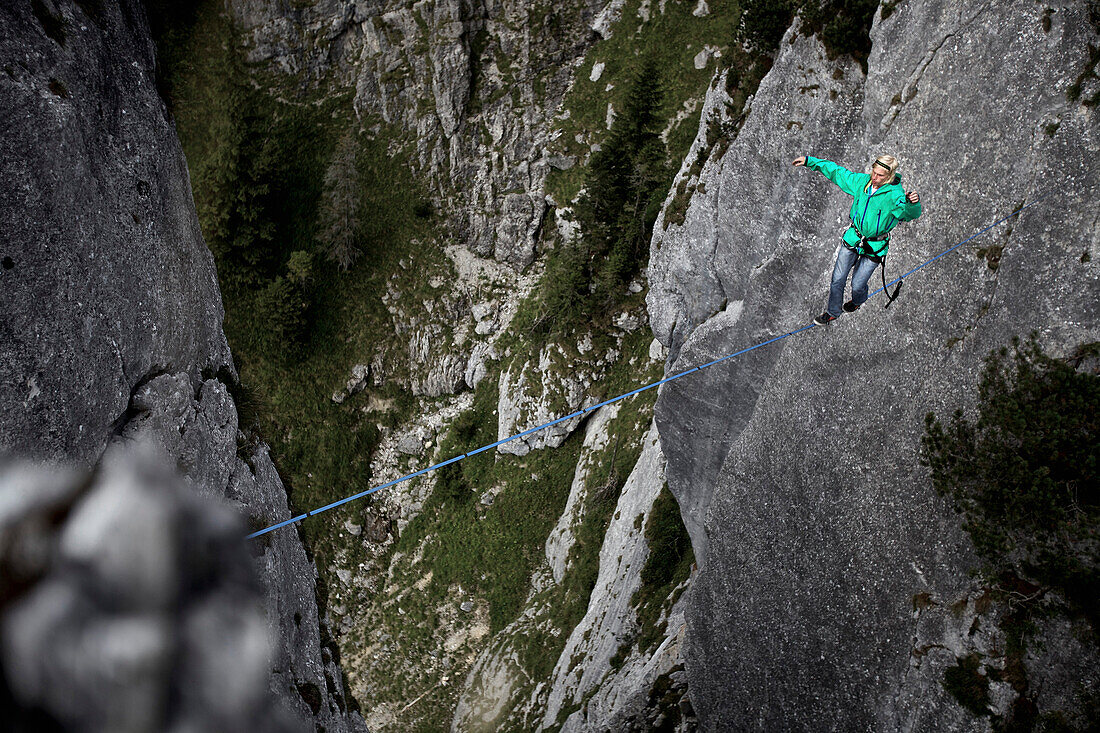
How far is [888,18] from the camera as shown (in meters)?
15.1

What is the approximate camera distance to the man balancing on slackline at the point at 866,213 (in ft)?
38.2

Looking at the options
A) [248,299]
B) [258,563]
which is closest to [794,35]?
[258,563]

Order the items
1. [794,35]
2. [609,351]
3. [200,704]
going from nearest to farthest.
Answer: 1. [200,704]
2. [794,35]
3. [609,351]

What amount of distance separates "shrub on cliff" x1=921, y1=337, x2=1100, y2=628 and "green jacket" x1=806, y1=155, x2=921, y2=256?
3.01 m

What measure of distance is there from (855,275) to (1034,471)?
520 centimetres

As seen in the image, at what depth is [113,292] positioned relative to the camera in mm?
10617

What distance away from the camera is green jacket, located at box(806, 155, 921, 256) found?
38.4 ft

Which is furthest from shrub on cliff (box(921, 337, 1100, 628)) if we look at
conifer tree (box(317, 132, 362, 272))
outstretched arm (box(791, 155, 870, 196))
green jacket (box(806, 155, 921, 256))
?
conifer tree (box(317, 132, 362, 272))

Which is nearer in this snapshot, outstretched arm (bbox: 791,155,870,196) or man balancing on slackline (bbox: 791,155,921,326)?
man balancing on slackline (bbox: 791,155,921,326)

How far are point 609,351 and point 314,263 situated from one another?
23632 millimetres

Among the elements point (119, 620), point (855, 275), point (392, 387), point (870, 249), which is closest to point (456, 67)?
point (392, 387)

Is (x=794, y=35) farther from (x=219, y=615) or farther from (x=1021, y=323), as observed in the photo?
(x=219, y=615)

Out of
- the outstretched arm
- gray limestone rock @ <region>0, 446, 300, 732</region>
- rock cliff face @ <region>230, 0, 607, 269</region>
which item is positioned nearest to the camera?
gray limestone rock @ <region>0, 446, 300, 732</region>

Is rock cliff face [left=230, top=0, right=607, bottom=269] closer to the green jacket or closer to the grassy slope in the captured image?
the grassy slope
